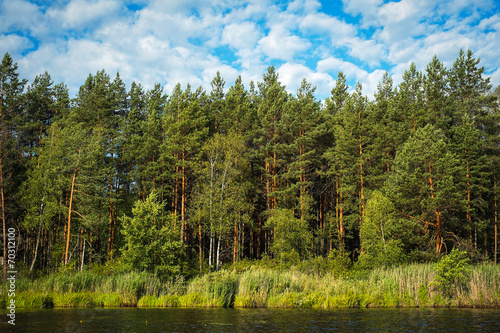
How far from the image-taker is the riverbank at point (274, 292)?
76.4ft

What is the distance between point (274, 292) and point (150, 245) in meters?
12.1

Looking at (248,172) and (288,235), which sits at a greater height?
(248,172)

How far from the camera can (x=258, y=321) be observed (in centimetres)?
1711

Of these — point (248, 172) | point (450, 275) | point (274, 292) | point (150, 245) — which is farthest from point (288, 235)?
point (450, 275)

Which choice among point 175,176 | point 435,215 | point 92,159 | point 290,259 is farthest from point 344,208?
point 92,159

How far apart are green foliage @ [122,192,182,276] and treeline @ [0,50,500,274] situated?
0.14 metres

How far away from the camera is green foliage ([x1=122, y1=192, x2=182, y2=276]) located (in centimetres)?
3102

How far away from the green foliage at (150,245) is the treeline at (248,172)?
5.6 inches

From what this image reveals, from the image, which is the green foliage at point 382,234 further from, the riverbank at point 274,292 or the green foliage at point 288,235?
the riverbank at point 274,292

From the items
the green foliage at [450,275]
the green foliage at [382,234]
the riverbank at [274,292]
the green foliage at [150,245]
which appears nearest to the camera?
the green foliage at [450,275]

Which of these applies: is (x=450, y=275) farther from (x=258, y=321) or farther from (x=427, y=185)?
(x=427, y=185)

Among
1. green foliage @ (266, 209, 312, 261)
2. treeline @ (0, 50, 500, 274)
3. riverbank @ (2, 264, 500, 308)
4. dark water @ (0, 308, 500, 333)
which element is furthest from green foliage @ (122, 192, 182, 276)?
green foliage @ (266, 209, 312, 261)

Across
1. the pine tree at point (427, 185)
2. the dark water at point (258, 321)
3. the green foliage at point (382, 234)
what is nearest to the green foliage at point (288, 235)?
the green foliage at point (382, 234)

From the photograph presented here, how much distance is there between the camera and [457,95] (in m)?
51.9
